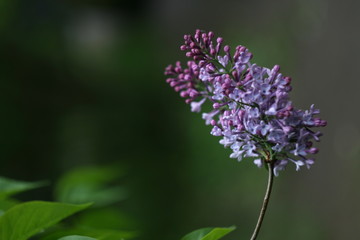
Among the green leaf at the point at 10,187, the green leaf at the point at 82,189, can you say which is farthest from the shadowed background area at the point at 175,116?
the green leaf at the point at 10,187

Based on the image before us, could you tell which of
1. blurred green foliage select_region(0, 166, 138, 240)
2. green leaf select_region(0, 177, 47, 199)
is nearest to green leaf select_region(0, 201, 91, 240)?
blurred green foliage select_region(0, 166, 138, 240)

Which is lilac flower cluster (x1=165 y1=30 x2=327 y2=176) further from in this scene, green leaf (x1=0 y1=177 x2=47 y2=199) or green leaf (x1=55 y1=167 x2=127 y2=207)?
green leaf (x1=55 y1=167 x2=127 y2=207)

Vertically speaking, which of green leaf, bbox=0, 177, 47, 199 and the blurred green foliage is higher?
green leaf, bbox=0, 177, 47, 199

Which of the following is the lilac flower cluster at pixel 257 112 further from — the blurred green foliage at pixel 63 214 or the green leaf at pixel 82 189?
the green leaf at pixel 82 189

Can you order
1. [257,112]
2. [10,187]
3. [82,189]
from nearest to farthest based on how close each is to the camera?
1. [257,112]
2. [10,187]
3. [82,189]

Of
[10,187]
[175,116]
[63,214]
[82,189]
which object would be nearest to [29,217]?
[63,214]

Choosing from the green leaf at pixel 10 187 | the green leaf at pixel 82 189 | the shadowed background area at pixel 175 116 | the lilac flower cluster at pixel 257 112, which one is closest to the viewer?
the lilac flower cluster at pixel 257 112

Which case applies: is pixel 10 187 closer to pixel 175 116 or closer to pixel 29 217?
pixel 29 217
